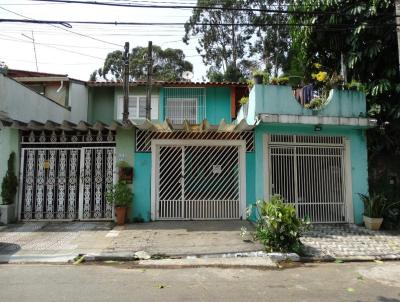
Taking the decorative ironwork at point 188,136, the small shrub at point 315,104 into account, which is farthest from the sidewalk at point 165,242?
the small shrub at point 315,104

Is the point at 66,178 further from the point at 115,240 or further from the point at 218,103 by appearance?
the point at 218,103

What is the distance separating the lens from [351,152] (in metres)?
10.4

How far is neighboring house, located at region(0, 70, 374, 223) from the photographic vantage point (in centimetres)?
1022

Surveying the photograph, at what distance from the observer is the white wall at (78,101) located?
14.9 meters

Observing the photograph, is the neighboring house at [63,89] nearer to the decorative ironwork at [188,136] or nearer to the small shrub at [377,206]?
the decorative ironwork at [188,136]

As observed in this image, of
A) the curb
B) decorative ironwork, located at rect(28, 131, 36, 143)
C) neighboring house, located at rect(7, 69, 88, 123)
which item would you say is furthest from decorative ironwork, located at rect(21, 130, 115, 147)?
neighboring house, located at rect(7, 69, 88, 123)

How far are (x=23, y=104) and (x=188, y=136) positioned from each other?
5.47 m

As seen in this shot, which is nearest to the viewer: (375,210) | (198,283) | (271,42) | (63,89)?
(198,283)

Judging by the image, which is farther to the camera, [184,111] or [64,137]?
[184,111]

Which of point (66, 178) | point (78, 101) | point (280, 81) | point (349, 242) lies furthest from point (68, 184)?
point (349, 242)

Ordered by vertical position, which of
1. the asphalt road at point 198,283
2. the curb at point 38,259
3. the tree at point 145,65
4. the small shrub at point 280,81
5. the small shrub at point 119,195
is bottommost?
the asphalt road at point 198,283

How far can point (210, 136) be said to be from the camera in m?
10.5

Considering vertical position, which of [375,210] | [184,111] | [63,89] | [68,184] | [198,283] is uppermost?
[63,89]

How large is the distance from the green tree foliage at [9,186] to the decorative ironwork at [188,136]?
11.1 feet
